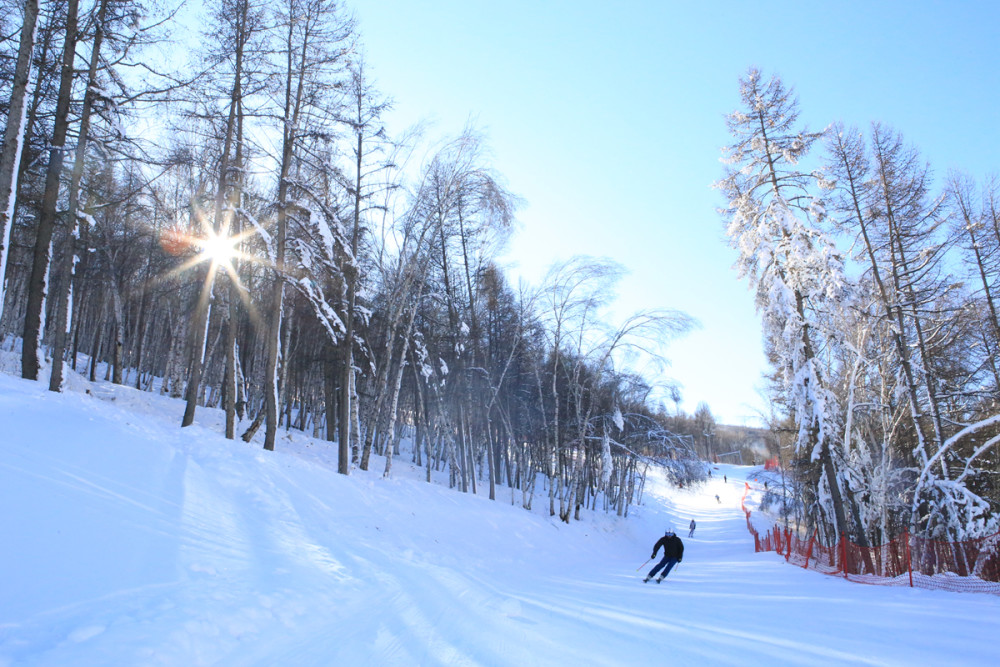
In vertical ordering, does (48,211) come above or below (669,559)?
above

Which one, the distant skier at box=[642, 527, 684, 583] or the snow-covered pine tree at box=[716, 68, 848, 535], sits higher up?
the snow-covered pine tree at box=[716, 68, 848, 535]

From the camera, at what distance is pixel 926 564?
378 inches

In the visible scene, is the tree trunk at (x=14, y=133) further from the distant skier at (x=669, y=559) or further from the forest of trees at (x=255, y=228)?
the distant skier at (x=669, y=559)

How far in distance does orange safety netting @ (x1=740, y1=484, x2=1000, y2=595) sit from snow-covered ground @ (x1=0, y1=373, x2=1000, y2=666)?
77 centimetres

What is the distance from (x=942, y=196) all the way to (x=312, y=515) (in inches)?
720

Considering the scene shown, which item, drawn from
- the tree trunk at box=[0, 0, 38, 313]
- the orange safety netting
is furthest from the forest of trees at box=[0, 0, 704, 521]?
the orange safety netting

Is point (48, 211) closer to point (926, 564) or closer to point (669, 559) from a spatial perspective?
point (669, 559)

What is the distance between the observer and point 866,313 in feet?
44.3

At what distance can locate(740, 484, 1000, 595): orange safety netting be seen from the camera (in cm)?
848

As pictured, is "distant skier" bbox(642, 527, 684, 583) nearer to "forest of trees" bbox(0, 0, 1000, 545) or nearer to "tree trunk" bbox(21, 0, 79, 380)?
"forest of trees" bbox(0, 0, 1000, 545)

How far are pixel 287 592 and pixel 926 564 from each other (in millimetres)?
11212

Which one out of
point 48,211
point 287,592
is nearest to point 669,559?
point 287,592

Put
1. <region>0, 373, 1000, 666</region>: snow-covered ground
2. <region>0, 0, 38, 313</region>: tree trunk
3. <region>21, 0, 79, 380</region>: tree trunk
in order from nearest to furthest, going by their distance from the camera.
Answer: <region>0, 373, 1000, 666</region>: snow-covered ground → <region>0, 0, 38, 313</region>: tree trunk → <region>21, 0, 79, 380</region>: tree trunk

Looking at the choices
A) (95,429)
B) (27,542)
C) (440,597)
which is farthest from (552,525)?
(27,542)
